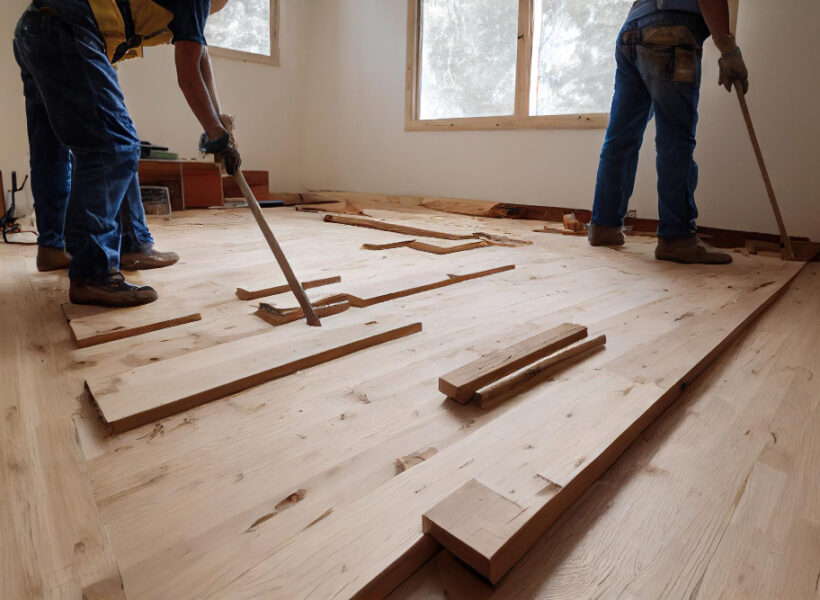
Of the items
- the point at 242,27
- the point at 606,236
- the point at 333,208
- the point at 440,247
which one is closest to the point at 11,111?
the point at 242,27

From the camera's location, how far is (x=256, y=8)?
5.35 metres

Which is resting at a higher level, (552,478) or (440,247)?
(440,247)

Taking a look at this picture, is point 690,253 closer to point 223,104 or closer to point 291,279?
point 291,279

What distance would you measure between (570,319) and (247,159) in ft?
15.9

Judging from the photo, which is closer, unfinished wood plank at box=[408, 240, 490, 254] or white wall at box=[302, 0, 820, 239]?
unfinished wood plank at box=[408, 240, 490, 254]

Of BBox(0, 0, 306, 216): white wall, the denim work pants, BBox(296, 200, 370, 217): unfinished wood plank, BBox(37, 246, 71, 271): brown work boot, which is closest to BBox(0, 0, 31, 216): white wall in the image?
BBox(0, 0, 306, 216): white wall

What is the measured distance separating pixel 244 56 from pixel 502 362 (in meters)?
5.27

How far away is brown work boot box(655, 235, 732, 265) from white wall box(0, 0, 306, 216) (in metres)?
4.37

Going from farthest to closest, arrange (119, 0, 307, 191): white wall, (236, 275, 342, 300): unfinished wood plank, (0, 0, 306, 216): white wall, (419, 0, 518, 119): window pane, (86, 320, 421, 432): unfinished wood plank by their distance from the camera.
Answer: (119, 0, 307, 191): white wall
(419, 0, 518, 119): window pane
(0, 0, 306, 216): white wall
(236, 275, 342, 300): unfinished wood plank
(86, 320, 421, 432): unfinished wood plank

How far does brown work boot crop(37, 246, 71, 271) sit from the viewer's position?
2.12 meters

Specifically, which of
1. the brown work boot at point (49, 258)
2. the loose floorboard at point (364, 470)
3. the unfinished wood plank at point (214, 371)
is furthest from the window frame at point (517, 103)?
the brown work boot at point (49, 258)

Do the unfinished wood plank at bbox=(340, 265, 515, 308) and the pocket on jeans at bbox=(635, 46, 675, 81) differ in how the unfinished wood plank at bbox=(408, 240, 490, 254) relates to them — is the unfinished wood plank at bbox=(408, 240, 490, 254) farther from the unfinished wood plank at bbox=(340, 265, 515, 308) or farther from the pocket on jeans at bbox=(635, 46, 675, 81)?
the pocket on jeans at bbox=(635, 46, 675, 81)

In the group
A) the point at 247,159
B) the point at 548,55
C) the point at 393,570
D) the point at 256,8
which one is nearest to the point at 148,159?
the point at 247,159

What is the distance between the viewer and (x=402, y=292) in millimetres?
1784
